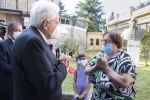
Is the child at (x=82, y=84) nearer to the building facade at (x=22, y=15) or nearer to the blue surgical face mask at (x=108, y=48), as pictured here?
the blue surgical face mask at (x=108, y=48)

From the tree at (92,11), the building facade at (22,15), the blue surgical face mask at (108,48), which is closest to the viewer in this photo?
the blue surgical face mask at (108,48)

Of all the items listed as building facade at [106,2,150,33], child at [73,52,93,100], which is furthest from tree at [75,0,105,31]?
child at [73,52,93,100]

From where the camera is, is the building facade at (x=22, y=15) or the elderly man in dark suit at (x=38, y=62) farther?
the building facade at (x=22, y=15)

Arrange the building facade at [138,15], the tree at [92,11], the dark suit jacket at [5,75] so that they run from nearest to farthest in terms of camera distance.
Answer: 1. the dark suit jacket at [5,75]
2. the building facade at [138,15]
3. the tree at [92,11]

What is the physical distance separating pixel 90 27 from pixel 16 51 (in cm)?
3577

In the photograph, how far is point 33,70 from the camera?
4.47 feet

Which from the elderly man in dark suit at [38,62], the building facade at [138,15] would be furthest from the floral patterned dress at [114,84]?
the building facade at [138,15]

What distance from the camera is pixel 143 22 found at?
1919 cm

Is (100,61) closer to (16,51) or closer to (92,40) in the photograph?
(16,51)

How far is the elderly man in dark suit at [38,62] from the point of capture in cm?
137

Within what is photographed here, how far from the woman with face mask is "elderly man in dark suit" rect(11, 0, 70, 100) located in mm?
459

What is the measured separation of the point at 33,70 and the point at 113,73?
85 centimetres

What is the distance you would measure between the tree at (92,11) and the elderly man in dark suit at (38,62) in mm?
41647

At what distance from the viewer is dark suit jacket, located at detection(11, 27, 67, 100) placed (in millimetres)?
1367
